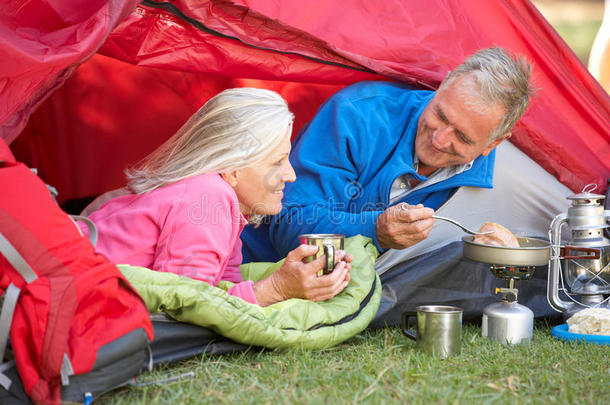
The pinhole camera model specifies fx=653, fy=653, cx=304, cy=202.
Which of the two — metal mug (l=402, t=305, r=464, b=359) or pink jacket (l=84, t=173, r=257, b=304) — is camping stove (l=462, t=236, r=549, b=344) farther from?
pink jacket (l=84, t=173, r=257, b=304)

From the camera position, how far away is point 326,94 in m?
2.83

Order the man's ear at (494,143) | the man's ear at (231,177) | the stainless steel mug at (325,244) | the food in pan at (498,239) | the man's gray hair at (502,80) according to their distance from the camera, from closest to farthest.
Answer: the stainless steel mug at (325,244) → the man's ear at (231,177) → the food in pan at (498,239) → the man's gray hair at (502,80) → the man's ear at (494,143)

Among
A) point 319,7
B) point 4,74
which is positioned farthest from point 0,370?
point 319,7

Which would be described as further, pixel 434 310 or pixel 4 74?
pixel 434 310

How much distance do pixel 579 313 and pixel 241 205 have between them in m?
1.11

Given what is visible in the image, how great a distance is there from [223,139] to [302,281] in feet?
1.53

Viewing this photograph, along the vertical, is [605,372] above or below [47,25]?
below

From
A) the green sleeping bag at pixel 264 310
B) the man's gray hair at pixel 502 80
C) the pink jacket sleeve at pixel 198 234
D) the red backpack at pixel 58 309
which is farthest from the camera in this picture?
the man's gray hair at pixel 502 80

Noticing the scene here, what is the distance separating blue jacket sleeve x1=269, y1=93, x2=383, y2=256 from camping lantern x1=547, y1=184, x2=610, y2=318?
0.61 m

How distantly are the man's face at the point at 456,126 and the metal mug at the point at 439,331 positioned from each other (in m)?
0.67

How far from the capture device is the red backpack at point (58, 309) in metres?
1.21

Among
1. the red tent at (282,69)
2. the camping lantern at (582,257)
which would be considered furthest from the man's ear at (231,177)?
the camping lantern at (582,257)

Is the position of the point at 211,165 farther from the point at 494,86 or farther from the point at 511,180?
the point at 511,180

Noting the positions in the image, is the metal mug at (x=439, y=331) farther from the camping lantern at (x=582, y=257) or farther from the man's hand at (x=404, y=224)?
the camping lantern at (x=582, y=257)
